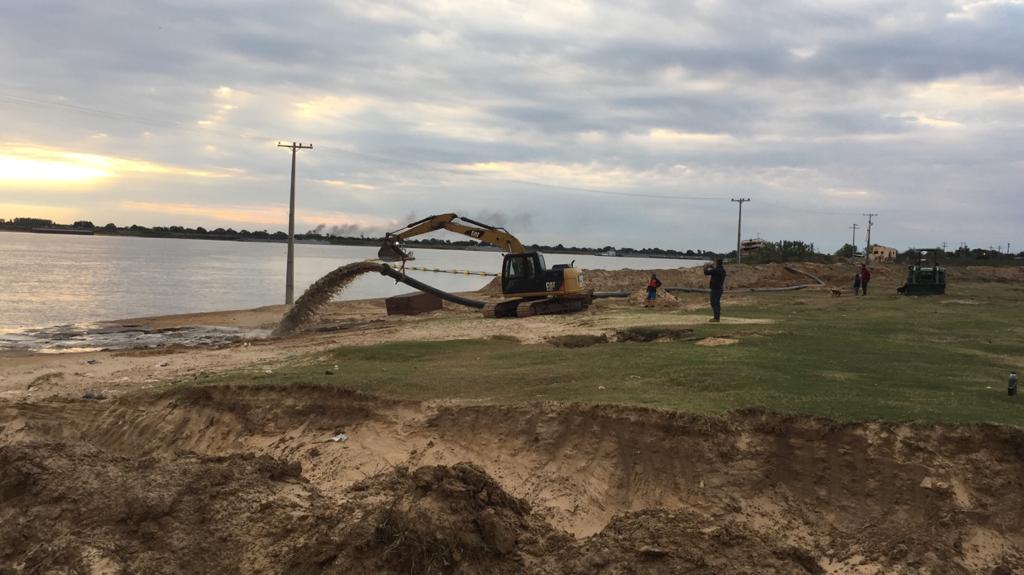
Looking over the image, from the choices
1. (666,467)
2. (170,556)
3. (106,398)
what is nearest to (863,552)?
(666,467)

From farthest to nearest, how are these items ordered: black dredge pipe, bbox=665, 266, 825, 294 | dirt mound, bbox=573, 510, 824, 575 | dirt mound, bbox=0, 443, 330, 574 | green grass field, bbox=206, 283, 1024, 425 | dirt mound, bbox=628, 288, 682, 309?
black dredge pipe, bbox=665, 266, 825, 294
dirt mound, bbox=628, 288, 682, 309
green grass field, bbox=206, 283, 1024, 425
dirt mound, bbox=0, 443, 330, 574
dirt mound, bbox=573, 510, 824, 575

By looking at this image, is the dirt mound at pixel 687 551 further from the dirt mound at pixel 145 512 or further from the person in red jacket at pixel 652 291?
the person in red jacket at pixel 652 291

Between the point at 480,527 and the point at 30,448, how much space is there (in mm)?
5510

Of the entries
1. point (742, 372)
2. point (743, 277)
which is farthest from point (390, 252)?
point (743, 277)

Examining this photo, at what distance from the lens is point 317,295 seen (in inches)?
1040

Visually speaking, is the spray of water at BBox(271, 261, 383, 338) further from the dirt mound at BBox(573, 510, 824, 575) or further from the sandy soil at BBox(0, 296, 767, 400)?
the dirt mound at BBox(573, 510, 824, 575)

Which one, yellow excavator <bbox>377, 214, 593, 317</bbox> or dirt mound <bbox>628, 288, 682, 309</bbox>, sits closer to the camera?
yellow excavator <bbox>377, 214, 593, 317</bbox>

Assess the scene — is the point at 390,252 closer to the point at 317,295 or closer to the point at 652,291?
the point at 317,295

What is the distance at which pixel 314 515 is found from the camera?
7293 millimetres

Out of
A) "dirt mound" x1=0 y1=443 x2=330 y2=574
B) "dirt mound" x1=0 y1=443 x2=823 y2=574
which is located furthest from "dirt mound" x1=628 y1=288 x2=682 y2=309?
"dirt mound" x1=0 y1=443 x2=330 y2=574

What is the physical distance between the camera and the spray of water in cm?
2594

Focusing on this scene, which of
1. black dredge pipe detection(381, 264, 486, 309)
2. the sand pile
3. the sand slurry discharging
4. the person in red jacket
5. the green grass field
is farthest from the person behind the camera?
the sand pile

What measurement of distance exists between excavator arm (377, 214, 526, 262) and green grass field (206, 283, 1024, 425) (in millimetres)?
9249

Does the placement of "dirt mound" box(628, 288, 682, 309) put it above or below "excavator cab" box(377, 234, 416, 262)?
below
